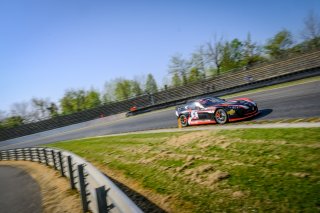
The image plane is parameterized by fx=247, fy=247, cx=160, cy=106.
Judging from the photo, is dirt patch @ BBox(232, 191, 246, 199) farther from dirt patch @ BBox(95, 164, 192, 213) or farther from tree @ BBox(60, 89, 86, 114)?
tree @ BBox(60, 89, 86, 114)

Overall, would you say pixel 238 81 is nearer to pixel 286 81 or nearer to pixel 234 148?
pixel 286 81

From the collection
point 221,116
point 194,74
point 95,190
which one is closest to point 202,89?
point 221,116

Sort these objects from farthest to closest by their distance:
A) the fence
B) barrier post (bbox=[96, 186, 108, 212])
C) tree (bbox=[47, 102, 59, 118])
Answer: tree (bbox=[47, 102, 59, 118])
the fence
barrier post (bbox=[96, 186, 108, 212])

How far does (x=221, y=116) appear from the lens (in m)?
12.1

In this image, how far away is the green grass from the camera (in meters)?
4.46

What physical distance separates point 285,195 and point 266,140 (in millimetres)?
3239

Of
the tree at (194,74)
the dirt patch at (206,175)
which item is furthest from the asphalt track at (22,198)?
the tree at (194,74)

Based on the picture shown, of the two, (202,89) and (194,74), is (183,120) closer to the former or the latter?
(202,89)

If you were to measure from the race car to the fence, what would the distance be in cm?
1396

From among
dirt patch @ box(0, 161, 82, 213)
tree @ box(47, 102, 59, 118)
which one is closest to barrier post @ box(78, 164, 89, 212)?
dirt patch @ box(0, 161, 82, 213)

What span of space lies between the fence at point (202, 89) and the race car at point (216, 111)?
13958 millimetres

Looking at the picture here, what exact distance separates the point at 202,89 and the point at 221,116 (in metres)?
23.1

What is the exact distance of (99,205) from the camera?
161 inches

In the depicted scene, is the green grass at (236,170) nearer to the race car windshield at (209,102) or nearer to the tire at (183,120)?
the race car windshield at (209,102)
